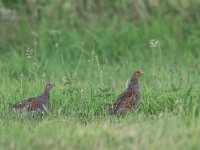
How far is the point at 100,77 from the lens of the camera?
9.88 metres

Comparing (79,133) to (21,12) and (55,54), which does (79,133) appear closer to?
(55,54)

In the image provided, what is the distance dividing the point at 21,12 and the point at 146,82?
3.93 meters

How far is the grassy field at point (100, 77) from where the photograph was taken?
22.9ft

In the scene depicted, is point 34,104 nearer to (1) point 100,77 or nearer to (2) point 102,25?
(1) point 100,77

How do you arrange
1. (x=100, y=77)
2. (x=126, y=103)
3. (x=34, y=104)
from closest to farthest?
(x=126, y=103) < (x=34, y=104) < (x=100, y=77)

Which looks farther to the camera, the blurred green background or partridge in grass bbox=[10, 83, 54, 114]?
the blurred green background

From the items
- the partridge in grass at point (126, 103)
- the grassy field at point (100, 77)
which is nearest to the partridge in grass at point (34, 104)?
the grassy field at point (100, 77)

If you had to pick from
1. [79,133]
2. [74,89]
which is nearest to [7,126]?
[79,133]

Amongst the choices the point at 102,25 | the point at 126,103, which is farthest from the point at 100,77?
the point at 102,25

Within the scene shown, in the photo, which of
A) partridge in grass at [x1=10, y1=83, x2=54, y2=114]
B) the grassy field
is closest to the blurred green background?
the grassy field

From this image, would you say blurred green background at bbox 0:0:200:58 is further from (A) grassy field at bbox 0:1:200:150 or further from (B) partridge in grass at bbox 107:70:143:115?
(B) partridge in grass at bbox 107:70:143:115

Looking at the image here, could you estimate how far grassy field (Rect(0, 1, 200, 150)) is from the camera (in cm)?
696

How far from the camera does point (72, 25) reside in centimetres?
1377

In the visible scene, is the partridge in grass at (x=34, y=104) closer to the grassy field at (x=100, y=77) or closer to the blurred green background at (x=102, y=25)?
the grassy field at (x=100, y=77)
